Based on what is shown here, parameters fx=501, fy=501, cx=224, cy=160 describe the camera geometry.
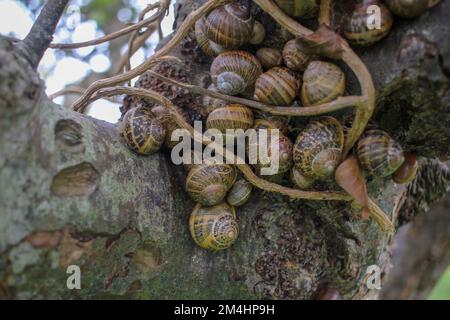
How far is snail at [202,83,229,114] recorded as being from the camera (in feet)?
3.78

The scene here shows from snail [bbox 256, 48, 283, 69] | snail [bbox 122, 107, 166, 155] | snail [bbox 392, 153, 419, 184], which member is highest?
snail [bbox 256, 48, 283, 69]

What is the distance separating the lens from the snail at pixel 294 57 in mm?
1058

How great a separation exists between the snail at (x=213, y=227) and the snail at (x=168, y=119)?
0.52ft

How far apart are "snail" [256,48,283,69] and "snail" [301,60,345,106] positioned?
10 centimetres

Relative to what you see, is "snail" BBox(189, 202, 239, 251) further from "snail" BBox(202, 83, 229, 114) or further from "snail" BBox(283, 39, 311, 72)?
"snail" BBox(283, 39, 311, 72)

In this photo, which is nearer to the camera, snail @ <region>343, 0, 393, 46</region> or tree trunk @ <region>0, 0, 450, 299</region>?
tree trunk @ <region>0, 0, 450, 299</region>

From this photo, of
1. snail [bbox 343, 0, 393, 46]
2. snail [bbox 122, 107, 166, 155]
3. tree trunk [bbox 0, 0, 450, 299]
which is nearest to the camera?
tree trunk [bbox 0, 0, 450, 299]

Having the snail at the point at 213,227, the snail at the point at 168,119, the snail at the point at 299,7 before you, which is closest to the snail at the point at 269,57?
the snail at the point at 299,7

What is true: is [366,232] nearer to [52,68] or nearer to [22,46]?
[22,46]

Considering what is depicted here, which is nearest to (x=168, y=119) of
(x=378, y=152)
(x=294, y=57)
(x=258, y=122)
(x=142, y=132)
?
(x=142, y=132)

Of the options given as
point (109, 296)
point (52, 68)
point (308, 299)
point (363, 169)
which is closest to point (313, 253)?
point (308, 299)

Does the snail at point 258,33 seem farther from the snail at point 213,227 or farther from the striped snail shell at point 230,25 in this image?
the snail at point 213,227

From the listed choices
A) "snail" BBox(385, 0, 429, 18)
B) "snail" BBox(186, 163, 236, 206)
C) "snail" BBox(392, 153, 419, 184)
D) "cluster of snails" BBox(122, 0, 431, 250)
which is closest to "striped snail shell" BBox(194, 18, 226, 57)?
"cluster of snails" BBox(122, 0, 431, 250)

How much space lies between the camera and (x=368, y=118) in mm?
1030
